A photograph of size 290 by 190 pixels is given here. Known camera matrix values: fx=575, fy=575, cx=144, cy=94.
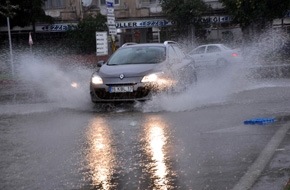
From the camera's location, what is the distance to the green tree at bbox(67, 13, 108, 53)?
139 ft

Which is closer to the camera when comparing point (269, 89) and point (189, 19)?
point (269, 89)

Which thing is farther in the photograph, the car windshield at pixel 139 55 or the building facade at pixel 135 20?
the building facade at pixel 135 20

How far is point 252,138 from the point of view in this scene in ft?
25.3

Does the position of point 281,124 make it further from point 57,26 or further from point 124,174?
point 57,26

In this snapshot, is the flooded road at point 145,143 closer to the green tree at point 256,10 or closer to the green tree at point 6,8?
the green tree at point 6,8

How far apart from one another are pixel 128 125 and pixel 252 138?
250cm

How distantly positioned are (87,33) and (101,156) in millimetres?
35848

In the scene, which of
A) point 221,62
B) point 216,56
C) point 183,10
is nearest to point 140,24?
point 183,10

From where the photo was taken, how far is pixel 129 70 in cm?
1197

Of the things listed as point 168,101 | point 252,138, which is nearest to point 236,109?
point 168,101

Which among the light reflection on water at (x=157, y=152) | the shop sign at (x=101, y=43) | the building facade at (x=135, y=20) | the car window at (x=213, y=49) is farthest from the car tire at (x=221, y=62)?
the building facade at (x=135, y=20)

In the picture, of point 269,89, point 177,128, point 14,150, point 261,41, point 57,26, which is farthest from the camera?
point 57,26

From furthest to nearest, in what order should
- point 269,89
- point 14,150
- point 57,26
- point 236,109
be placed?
1. point 57,26
2. point 269,89
3. point 236,109
4. point 14,150

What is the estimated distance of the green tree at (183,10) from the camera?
43000 mm
